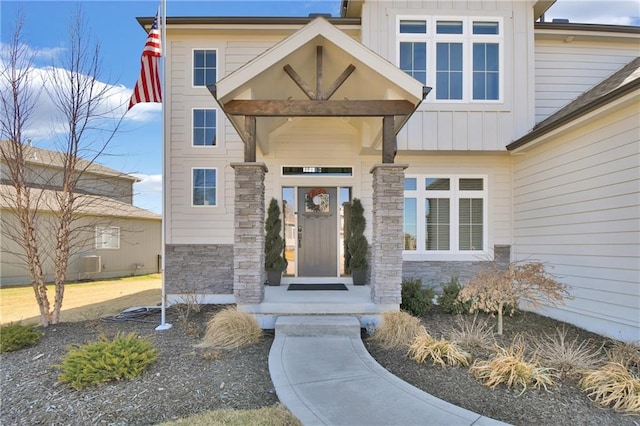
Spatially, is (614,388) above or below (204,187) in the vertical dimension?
below

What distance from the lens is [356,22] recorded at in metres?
7.32

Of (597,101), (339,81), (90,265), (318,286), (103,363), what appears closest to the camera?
(103,363)

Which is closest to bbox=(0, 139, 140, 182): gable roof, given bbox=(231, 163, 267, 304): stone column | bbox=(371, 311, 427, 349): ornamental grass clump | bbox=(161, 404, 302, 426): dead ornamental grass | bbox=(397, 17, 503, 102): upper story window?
bbox=(231, 163, 267, 304): stone column

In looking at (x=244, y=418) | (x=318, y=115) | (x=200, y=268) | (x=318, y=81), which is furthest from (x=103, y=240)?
(x=244, y=418)

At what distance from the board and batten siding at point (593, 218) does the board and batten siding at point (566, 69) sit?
5.73 feet

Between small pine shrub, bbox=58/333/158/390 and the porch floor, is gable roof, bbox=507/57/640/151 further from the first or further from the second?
small pine shrub, bbox=58/333/158/390

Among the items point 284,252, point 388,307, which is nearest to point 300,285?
point 284,252

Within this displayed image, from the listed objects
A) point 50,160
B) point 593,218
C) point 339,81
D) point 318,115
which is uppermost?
point 339,81

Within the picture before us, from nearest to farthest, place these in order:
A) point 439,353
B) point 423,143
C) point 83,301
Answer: point 439,353 < point 423,143 < point 83,301

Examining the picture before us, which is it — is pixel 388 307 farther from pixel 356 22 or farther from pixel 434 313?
pixel 356 22

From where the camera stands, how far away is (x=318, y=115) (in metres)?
5.09

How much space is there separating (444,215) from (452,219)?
196mm

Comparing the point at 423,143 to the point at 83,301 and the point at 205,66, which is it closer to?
the point at 205,66

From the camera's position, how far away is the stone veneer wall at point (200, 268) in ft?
24.4
